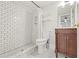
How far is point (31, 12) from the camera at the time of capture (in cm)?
430

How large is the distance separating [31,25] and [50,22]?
1110mm

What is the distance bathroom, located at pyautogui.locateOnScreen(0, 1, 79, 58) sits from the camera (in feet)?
8.70

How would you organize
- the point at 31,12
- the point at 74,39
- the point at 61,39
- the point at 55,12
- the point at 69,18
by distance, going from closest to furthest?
the point at 74,39
the point at 61,39
the point at 69,18
the point at 55,12
the point at 31,12

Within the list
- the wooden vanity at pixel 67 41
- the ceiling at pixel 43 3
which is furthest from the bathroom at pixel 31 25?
the wooden vanity at pixel 67 41

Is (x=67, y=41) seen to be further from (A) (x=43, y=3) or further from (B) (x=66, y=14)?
(A) (x=43, y=3)

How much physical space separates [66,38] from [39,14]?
1.97 meters

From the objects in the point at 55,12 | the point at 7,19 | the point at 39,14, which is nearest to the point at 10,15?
the point at 7,19

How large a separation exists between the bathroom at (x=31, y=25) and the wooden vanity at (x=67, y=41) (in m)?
0.22

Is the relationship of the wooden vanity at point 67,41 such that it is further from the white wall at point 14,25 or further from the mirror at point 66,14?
the white wall at point 14,25

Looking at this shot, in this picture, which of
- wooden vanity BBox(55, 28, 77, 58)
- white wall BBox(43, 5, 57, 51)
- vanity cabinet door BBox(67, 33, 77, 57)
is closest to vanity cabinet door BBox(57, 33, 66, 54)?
wooden vanity BBox(55, 28, 77, 58)

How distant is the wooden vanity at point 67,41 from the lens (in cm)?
216

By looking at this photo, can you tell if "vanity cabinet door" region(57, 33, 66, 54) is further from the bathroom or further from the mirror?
the mirror

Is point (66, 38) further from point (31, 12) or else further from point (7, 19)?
point (31, 12)

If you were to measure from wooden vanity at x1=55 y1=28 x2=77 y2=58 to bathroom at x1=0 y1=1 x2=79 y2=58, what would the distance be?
22cm
